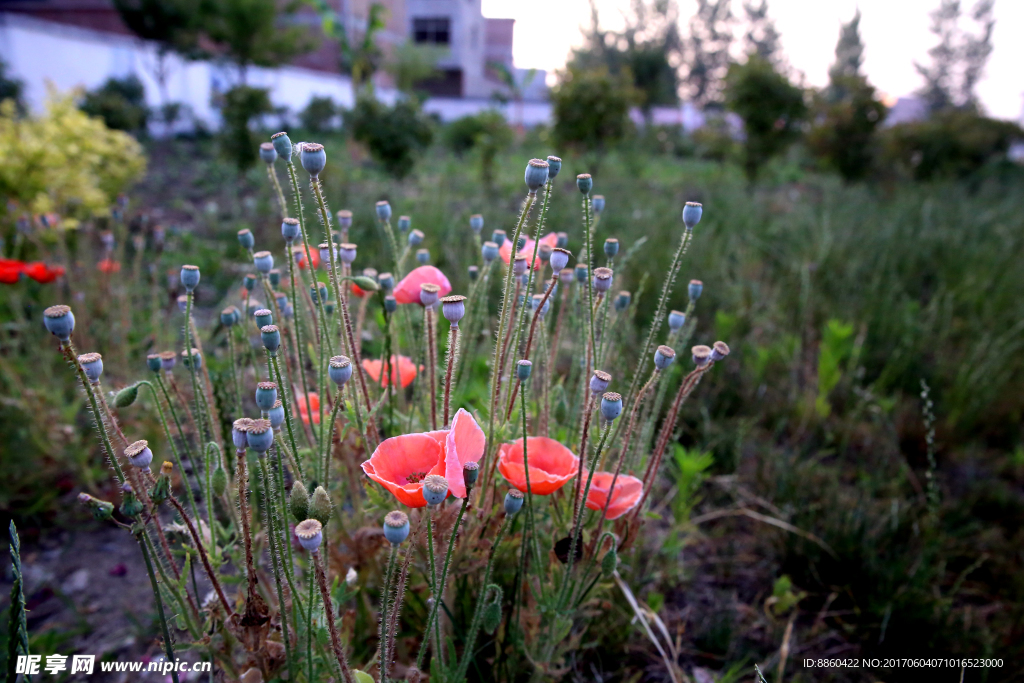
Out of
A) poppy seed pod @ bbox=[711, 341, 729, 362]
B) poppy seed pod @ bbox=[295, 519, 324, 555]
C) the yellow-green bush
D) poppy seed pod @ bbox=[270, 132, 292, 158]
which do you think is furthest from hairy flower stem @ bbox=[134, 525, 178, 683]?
the yellow-green bush

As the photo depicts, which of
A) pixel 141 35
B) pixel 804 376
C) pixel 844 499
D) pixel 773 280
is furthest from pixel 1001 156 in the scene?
pixel 141 35

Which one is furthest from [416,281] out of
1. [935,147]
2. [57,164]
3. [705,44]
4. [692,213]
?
[705,44]

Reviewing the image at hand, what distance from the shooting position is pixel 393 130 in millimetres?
7434

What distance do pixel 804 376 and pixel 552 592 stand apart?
241 cm

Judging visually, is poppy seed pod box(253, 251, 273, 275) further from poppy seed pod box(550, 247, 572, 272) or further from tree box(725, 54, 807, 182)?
tree box(725, 54, 807, 182)

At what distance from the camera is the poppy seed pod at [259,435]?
2.29ft

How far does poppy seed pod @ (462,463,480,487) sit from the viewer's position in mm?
716

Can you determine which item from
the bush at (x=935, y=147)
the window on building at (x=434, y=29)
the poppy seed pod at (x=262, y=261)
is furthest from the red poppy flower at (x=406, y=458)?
the window on building at (x=434, y=29)

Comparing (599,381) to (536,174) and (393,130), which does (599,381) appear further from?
(393,130)

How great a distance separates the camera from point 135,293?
3.07m

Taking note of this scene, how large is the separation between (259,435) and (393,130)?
738cm

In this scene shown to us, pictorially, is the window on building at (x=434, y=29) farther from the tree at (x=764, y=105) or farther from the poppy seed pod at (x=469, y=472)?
the poppy seed pod at (x=469, y=472)

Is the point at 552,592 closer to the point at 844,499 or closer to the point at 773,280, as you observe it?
the point at 844,499

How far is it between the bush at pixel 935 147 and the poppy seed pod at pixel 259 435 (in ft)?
36.3
